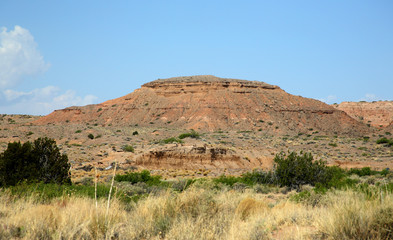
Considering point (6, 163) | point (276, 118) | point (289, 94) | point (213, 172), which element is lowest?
point (213, 172)

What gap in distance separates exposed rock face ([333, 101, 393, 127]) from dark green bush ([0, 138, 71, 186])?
3981 inches

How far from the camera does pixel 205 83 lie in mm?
84688

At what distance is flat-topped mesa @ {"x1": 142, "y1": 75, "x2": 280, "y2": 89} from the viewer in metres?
84.9

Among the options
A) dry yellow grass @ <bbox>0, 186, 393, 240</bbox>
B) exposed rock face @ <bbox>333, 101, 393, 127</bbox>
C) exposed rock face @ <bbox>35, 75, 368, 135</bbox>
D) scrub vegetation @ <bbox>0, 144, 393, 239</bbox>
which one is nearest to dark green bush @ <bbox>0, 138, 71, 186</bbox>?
scrub vegetation @ <bbox>0, 144, 393, 239</bbox>

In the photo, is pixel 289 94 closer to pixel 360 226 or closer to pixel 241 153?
pixel 241 153

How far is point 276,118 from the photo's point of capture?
73.6 metres

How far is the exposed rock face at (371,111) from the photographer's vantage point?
10231 cm

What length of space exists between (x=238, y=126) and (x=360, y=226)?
6340 centimetres

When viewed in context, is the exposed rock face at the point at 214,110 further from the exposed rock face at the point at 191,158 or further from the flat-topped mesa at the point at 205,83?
the exposed rock face at the point at 191,158

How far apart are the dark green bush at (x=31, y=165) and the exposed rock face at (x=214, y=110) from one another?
51893 millimetres

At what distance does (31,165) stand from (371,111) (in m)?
112

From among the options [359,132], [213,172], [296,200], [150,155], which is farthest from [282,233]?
[359,132]

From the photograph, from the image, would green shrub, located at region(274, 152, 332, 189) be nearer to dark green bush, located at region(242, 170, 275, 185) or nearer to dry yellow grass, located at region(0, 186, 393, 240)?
dark green bush, located at region(242, 170, 275, 185)

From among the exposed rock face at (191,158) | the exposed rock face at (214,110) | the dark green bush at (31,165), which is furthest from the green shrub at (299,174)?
the exposed rock face at (214,110)
